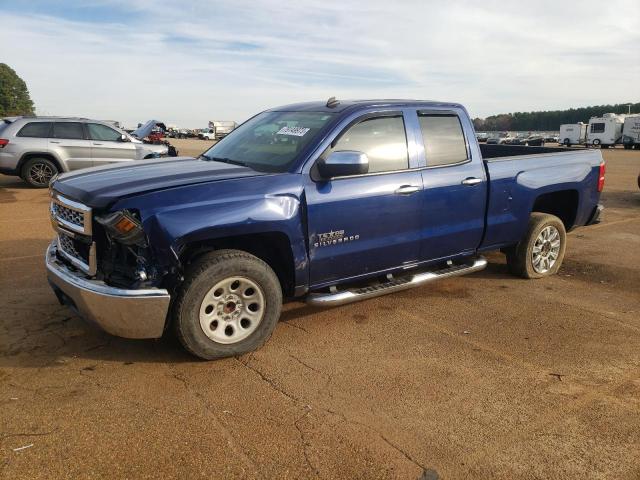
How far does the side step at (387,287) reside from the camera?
13.5ft

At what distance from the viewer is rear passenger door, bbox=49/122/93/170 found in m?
12.5

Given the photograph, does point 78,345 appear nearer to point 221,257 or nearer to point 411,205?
point 221,257

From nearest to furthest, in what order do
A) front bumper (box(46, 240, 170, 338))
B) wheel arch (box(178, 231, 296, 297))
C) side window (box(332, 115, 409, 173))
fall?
1. front bumper (box(46, 240, 170, 338))
2. wheel arch (box(178, 231, 296, 297))
3. side window (box(332, 115, 409, 173))

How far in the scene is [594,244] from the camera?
767cm

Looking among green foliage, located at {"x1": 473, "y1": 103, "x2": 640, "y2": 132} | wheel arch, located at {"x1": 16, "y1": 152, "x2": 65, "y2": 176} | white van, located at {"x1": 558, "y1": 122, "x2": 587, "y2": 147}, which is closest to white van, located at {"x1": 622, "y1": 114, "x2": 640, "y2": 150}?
white van, located at {"x1": 558, "y1": 122, "x2": 587, "y2": 147}

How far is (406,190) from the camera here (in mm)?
4461

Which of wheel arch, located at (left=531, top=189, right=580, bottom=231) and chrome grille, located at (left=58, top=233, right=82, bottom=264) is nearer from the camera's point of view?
chrome grille, located at (left=58, top=233, right=82, bottom=264)

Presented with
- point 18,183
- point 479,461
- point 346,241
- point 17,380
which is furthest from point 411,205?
point 18,183

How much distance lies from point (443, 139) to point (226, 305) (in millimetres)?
2566

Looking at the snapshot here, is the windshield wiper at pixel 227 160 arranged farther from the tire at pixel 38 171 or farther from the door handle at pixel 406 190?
the tire at pixel 38 171

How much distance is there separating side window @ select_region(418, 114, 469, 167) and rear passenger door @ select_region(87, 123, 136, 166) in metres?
10.2

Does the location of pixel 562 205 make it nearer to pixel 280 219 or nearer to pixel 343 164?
pixel 343 164

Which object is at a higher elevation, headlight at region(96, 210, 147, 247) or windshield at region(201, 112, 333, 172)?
windshield at region(201, 112, 333, 172)

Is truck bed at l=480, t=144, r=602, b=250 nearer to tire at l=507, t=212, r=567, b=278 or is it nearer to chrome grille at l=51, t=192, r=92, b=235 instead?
tire at l=507, t=212, r=567, b=278
